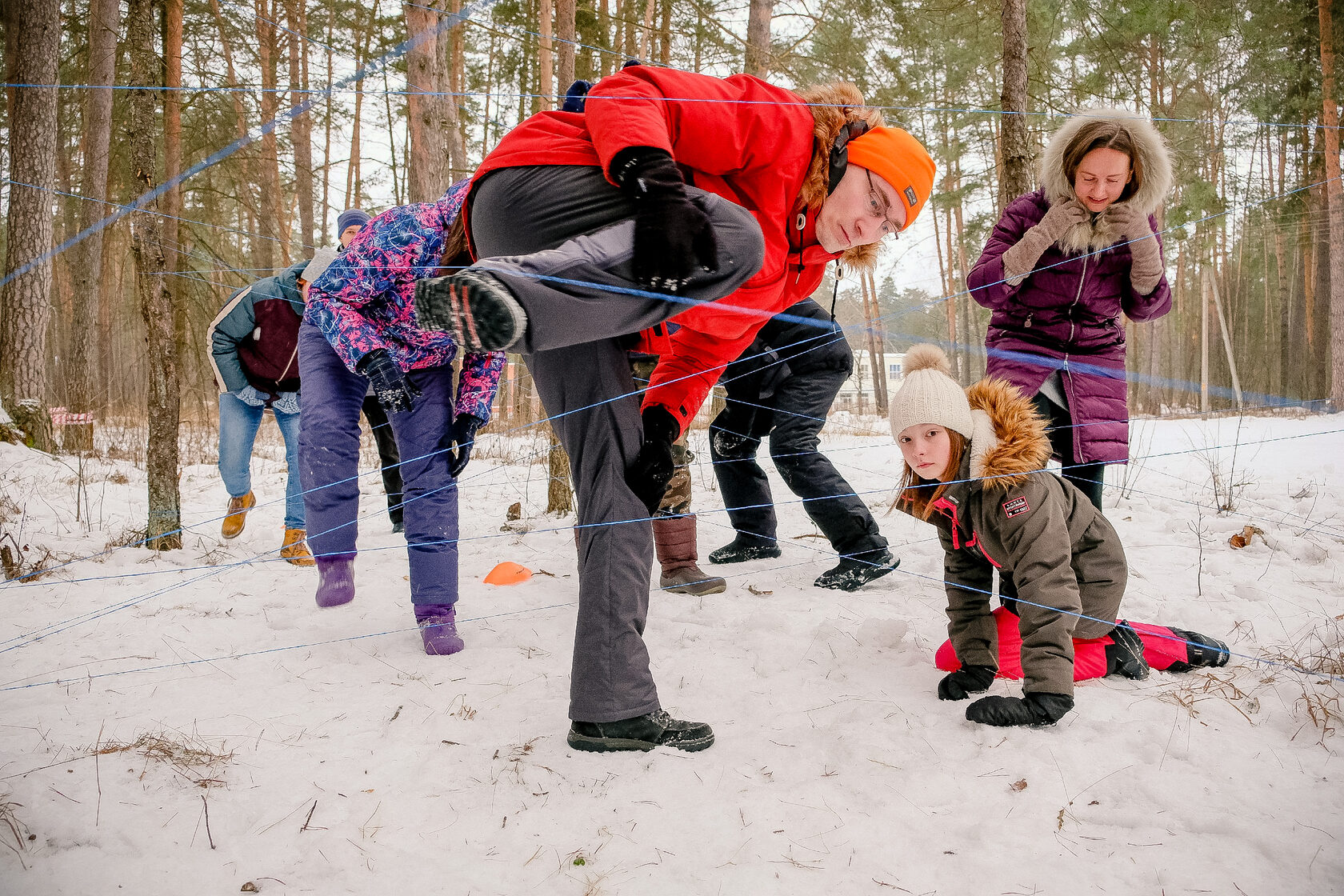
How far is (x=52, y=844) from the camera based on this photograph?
4.10ft

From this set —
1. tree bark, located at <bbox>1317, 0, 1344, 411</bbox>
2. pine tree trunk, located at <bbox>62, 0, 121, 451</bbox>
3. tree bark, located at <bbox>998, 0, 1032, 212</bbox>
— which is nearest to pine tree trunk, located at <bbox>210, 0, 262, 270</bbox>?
pine tree trunk, located at <bbox>62, 0, 121, 451</bbox>

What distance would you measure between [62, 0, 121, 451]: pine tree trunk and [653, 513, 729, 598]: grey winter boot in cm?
719

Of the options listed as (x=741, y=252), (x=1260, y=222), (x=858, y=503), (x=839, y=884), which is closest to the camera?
(x=839, y=884)

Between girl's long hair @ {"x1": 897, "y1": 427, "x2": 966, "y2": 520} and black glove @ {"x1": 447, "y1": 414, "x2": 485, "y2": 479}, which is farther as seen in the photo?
black glove @ {"x1": 447, "y1": 414, "x2": 485, "y2": 479}

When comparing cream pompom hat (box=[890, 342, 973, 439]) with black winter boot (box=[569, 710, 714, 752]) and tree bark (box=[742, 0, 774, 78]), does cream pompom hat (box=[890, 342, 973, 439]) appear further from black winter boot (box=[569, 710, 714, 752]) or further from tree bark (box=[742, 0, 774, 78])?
tree bark (box=[742, 0, 774, 78])

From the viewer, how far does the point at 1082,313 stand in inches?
→ 100

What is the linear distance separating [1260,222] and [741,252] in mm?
19974

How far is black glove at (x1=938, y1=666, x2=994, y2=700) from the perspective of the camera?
1.84m

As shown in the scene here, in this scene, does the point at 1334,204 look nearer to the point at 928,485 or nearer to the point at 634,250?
the point at 928,485

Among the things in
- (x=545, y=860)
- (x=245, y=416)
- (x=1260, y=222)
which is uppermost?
(x=1260, y=222)

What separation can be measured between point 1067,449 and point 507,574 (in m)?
2.28

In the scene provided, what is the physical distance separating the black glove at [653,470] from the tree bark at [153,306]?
119 inches

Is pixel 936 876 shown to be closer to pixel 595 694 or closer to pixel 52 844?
pixel 595 694

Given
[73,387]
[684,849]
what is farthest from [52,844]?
[73,387]
